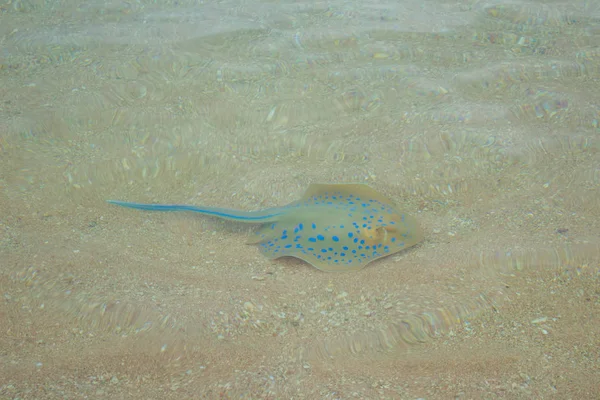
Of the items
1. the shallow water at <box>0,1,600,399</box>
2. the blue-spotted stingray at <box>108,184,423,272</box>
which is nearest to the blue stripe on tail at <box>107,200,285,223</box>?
the blue-spotted stingray at <box>108,184,423,272</box>

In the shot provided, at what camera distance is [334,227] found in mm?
2666

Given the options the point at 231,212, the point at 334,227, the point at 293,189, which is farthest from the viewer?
the point at 293,189

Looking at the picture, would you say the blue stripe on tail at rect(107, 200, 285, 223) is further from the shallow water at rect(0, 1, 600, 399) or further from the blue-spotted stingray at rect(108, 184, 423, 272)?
the shallow water at rect(0, 1, 600, 399)

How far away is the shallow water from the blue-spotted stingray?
10 cm

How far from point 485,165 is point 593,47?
2.33m

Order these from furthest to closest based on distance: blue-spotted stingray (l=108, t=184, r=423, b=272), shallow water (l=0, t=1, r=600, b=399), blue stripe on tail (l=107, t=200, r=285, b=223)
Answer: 1. blue stripe on tail (l=107, t=200, r=285, b=223)
2. blue-spotted stingray (l=108, t=184, r=423, b=272)
3. shallow water (l=0, t=1, r=600, b=399)

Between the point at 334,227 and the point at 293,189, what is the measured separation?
62 cm

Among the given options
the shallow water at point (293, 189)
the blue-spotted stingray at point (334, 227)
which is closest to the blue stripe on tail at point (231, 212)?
the blue-spotted stingray at point (334, 227)

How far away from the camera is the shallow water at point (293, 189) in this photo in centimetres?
189

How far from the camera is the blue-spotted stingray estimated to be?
2570 millimetres

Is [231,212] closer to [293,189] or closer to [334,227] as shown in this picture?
[293,189]

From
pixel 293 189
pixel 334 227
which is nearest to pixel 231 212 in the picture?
pixel 293 189

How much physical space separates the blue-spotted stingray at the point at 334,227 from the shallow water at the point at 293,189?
0.10 m

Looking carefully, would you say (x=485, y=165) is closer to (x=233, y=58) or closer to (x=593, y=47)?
(x=593, y=47)
